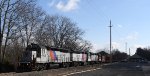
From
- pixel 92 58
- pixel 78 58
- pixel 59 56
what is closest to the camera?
pixel 59 56

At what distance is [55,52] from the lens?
4938 cm

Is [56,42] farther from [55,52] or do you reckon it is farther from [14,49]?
[55,52]

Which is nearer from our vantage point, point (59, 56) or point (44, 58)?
point (44, 58)

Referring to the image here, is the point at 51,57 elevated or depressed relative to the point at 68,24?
depressed

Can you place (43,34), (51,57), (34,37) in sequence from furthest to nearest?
(43,34), (34,37), (51,57)

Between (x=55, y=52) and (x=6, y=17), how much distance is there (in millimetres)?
11527

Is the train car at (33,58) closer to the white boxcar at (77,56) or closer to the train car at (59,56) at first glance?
the train car at (59,56)

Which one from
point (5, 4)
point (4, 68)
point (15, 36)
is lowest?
point (4, 68)

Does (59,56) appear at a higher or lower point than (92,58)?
higher

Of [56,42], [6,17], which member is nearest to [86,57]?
[6,17]


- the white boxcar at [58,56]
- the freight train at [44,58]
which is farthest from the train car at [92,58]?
the white boxcar at [58,56]

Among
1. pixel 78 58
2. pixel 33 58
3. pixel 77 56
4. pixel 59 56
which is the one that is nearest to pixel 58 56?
pixel 59 56

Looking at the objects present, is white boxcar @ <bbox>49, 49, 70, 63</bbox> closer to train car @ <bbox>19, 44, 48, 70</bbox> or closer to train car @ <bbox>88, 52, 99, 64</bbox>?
train car @ <bbox>19, 44, 48, 70</bbox>

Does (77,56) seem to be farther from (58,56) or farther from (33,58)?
(33,58)
